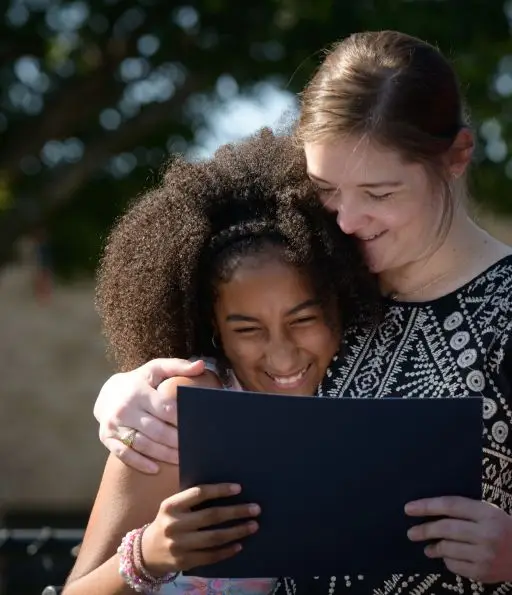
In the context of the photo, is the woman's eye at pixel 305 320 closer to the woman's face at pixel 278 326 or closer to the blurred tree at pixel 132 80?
the woman's face at pixel 278 326

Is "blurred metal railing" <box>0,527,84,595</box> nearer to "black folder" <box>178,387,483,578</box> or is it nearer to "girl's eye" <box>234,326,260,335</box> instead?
"girl's eye" <box>234,326,260,335</box>

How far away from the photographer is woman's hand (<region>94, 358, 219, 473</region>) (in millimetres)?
2396

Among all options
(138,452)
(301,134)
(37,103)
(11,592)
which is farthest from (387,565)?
(37,103)

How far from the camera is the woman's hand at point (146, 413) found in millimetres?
2396

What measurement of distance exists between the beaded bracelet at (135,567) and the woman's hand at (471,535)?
511mm

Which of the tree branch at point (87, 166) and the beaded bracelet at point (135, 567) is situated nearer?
the beaded bracelet at point (135, 567)

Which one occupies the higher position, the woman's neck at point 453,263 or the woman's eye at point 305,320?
the woman's neck at point 453,263

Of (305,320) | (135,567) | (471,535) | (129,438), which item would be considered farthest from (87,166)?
(471,535)

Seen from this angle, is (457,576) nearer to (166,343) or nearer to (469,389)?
(469,389)

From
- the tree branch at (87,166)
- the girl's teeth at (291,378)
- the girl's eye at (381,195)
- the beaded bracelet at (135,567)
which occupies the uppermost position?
the tree branch at (87,166)

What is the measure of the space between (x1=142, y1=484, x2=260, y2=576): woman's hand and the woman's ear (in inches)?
32.0

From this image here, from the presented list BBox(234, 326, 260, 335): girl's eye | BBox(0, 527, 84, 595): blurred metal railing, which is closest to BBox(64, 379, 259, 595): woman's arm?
BBox(234, 326, 260, 335): girl's eye

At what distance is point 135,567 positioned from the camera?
7.65ft

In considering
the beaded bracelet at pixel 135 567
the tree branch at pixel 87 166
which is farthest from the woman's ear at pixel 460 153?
the tree branch at pixel 87 166
